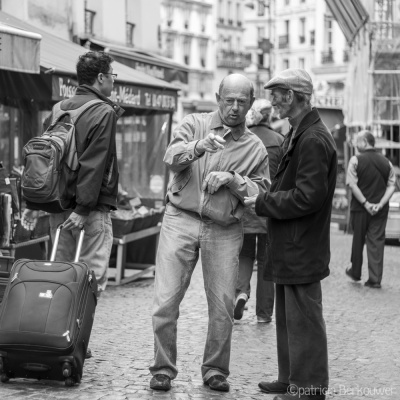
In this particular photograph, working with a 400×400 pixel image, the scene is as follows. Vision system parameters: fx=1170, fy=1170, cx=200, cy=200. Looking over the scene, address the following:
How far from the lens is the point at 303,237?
256 inches

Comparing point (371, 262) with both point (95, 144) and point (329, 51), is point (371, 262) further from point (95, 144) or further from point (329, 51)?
point (329, 51)

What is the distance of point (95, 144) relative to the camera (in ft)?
24.5

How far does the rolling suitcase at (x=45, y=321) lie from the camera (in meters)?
6.68

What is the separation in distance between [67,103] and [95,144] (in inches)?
20.7

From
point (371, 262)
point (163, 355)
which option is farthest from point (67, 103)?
point (371, 262)

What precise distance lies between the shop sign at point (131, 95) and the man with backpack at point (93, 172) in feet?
13.2

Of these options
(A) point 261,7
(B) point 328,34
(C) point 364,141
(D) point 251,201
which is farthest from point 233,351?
(A) point 261,7

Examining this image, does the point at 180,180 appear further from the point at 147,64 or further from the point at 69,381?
the point at 147,64

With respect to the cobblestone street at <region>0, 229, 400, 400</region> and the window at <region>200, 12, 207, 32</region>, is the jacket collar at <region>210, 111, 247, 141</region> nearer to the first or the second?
the cobblestone street at <region>0, 229, 400, 400</region>

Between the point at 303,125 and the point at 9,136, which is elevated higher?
the point at 303,125

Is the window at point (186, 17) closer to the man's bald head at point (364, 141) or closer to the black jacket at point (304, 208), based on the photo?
the man's bald head at point (364, 141)

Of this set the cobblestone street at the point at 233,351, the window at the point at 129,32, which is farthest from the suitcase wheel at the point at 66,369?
the window at the point at 129,32

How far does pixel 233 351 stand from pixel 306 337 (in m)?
2.21

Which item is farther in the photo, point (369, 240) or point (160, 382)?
point (369, 240)
